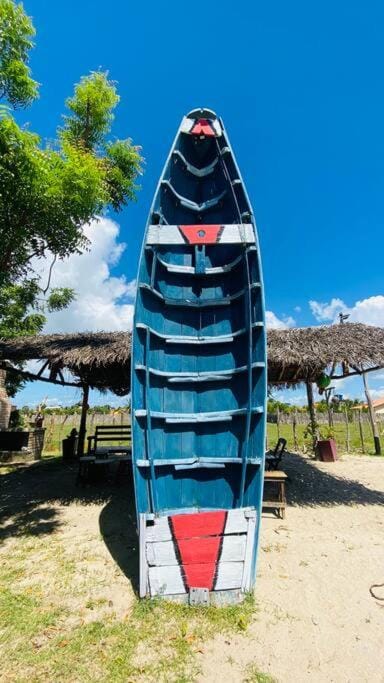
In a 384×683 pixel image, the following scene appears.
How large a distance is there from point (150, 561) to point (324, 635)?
1.86 metres

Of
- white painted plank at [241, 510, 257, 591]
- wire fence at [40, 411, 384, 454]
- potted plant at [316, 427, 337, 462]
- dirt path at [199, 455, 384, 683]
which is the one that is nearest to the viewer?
dirt path at [199, 455, 384, 683]

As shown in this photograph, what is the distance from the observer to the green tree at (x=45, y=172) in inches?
217

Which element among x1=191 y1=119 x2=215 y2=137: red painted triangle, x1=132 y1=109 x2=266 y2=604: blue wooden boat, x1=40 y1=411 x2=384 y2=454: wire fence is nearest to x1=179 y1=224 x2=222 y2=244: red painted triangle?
x1=132 y1=109 x2=266 y2=604: blue wooden boat

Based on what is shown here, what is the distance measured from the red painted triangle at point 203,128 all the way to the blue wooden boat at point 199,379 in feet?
0.09

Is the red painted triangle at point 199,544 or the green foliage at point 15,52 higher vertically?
the green foliage at point 15,52

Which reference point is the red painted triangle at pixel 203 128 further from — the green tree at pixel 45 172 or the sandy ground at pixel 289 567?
the sandy ground at pixel 289 567

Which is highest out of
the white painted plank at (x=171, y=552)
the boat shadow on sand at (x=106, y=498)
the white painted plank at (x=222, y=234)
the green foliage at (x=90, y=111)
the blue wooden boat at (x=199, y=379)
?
the green foliage at (x=90, y=111)

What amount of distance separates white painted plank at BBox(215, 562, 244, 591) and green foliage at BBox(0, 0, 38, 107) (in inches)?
302

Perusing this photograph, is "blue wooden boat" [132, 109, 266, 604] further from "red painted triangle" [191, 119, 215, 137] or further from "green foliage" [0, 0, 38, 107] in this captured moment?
"green foliage" [0, 0, 38, 107]

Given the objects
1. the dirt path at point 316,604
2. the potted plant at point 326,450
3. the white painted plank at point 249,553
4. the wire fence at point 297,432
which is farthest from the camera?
the wire fence at point 297,432

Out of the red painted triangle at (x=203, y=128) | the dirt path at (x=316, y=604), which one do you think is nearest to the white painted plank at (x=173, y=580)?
the dirt path at (x=316, y=604)

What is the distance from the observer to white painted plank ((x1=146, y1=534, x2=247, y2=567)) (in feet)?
12.9

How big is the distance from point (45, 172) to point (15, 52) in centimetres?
210

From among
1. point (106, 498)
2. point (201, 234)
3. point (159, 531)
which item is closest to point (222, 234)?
point (201, 234)
